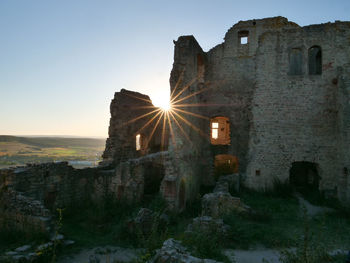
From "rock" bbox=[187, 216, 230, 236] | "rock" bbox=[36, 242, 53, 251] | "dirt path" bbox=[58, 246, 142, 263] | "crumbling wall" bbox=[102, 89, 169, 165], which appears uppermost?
"crumbling wall" bbox=[102, 89, 169, 165]

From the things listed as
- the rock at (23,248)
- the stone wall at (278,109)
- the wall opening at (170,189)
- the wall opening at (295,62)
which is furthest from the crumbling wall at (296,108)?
the rock at (23,248)

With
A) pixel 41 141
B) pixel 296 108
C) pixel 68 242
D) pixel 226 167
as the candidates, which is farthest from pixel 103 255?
pixel 41 141

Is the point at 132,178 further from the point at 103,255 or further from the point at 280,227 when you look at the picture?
the point at 280,227

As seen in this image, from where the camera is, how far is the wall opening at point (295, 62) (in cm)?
1243

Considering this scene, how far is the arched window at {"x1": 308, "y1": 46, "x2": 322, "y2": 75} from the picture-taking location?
12.9 metres

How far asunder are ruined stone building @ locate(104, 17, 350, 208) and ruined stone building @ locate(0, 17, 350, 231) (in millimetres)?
48

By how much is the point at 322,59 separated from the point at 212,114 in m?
6.12

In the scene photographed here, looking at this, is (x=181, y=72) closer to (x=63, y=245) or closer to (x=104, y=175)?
(x=104, y=175)

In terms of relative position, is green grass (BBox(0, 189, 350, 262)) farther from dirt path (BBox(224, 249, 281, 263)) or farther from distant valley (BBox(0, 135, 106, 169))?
distant valley (BBox(0, 135, 106, 169))

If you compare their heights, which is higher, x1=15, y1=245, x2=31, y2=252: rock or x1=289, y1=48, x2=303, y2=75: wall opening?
x1=289, y1=48, x2=303, y2=75: wall opening

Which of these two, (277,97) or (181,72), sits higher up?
(181,72)

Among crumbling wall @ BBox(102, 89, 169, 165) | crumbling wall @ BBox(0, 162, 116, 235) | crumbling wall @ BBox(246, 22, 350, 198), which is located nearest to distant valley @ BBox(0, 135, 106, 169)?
crumbling wall @ BBox(102, 89, 169, 165)

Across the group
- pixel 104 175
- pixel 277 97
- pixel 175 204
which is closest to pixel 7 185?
pixel 104 175

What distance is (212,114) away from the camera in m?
14.4
